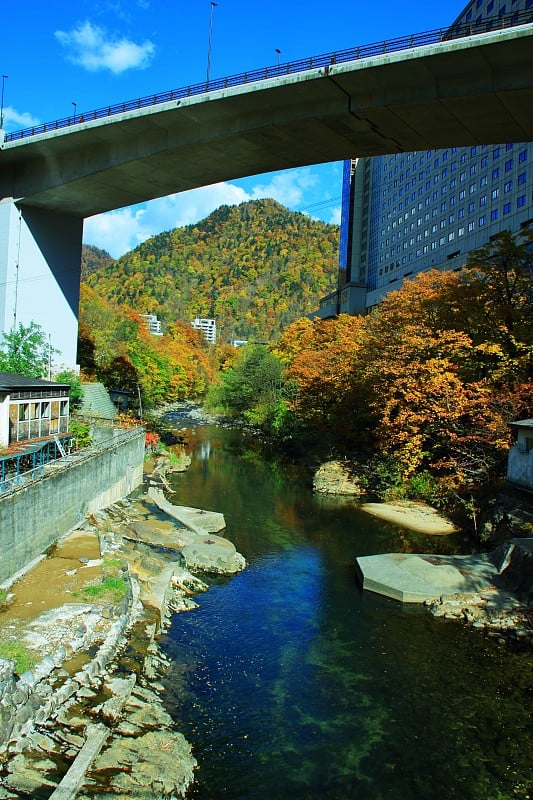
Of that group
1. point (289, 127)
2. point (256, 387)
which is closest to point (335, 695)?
point (289, 127)

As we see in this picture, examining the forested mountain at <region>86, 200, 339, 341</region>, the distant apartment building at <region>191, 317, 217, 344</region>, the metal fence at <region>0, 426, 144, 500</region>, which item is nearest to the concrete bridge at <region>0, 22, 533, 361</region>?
the metal fence at <region>0, 426, 144, 500</region>

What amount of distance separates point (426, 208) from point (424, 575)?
47388mm

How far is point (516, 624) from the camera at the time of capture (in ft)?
46.6

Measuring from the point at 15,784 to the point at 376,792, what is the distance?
5284mm

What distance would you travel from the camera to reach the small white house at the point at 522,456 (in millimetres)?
19891

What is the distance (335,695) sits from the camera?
444 inches

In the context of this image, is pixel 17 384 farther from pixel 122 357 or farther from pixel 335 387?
pixel 122 357

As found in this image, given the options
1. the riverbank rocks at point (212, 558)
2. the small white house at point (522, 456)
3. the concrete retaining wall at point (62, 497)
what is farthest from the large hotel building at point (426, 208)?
the riverbank rocks at point (212, 558)

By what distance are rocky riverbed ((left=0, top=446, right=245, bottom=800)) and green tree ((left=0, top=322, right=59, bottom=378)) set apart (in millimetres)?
11344

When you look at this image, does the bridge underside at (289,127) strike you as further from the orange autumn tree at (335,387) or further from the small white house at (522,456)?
the orange autumn tree at (335,387)

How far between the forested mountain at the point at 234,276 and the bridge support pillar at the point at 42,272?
98.6 metres

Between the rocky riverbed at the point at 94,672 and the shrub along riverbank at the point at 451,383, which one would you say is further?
the shrub along riverbank at the point at 451,383

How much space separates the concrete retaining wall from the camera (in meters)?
13.4

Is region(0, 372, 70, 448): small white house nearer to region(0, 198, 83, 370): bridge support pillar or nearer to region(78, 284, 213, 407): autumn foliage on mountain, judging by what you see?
region(0, 198, 83, 370): bridge support pillar
